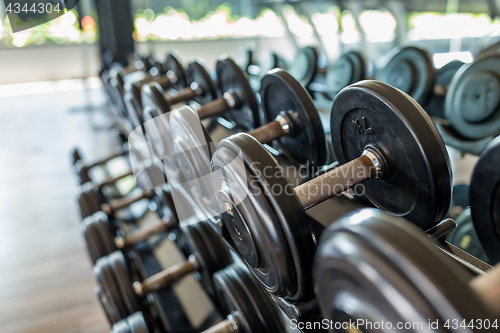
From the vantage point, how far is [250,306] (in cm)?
99

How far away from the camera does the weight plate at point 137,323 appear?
3.71 ft

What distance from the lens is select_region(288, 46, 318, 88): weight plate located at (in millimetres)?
2373

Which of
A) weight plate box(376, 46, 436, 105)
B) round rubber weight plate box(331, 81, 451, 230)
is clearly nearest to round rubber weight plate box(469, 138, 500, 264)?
round rubber weight plate box(331, 81, 451, 230)

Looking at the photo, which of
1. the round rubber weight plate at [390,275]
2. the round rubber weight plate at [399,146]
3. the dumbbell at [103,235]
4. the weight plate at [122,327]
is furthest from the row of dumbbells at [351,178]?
the dumbbell at [103,235]

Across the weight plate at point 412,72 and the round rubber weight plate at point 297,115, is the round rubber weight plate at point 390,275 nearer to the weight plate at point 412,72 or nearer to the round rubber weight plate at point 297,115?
the round rubber weight plate at point 297,115

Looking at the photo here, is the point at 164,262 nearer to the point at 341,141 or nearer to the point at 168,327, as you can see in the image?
the point at 168,327

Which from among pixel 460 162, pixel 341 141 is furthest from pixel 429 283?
pixel 460 162

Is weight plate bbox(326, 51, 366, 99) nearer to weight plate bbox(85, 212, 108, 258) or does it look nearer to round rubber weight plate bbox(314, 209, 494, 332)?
weight plate bbox(85, 212, 108, 258)

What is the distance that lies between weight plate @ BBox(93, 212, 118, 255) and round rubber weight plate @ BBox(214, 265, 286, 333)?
670 mm

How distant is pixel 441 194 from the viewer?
642mm

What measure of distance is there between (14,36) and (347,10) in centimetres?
496

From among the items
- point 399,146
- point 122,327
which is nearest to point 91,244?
point 122,327

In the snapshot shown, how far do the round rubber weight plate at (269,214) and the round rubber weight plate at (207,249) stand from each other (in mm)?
661

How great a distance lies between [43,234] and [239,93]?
161cm
